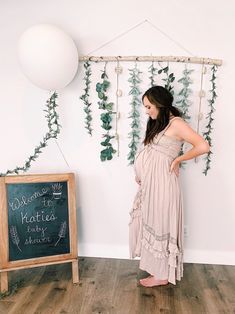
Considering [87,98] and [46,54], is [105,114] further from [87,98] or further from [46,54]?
[46,54]

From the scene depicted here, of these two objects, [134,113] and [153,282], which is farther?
[134,113]

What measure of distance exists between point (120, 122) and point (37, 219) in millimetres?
990

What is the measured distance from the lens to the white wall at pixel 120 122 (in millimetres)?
2227

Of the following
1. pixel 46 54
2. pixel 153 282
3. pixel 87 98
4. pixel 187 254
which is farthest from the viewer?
pixel 187 254

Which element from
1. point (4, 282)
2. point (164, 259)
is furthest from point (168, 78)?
point (4, 282)

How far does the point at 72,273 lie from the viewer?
2.19 metres

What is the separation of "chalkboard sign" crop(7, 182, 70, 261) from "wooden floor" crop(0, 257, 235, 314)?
256 mm

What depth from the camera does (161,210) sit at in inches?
77.5

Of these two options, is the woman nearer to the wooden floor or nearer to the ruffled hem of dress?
the ruffled hem of dress

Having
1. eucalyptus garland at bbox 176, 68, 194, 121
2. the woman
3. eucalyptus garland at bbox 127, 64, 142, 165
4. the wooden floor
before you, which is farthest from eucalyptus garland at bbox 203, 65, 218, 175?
the wooden floor

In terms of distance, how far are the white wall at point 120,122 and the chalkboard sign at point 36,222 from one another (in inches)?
14.0

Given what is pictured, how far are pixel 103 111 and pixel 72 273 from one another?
50.4 inches

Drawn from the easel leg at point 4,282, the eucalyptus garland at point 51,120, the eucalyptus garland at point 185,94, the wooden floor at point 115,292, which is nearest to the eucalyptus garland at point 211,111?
the eucalyptus garland at point 185,94

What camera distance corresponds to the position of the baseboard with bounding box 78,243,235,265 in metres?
2.44
